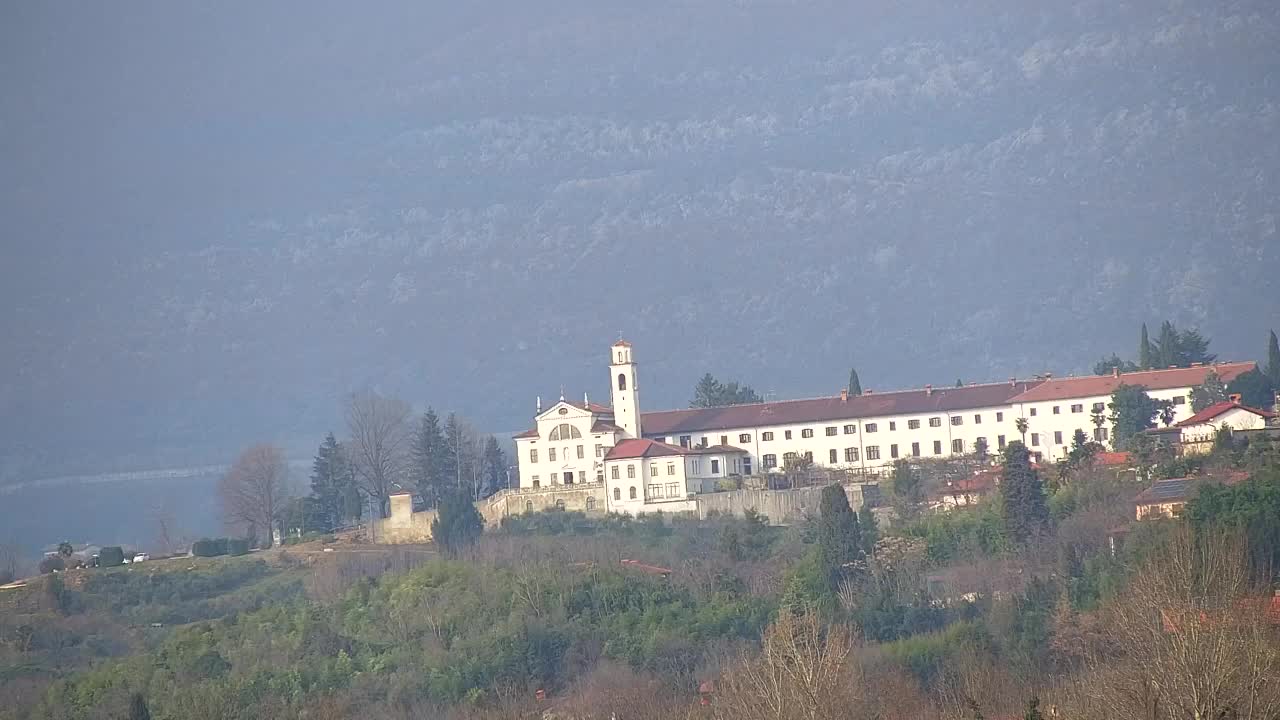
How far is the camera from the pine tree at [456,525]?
77.6 meters

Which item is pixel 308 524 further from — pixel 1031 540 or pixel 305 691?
pixel 1031 540

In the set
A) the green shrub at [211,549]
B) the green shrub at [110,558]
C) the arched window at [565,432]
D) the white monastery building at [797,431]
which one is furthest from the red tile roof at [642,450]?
the green shrub at [110,558]

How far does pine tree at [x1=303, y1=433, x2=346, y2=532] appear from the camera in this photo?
8738 centimetres

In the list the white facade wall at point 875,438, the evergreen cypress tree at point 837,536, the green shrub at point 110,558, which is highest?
the white facade wall at point 875,438

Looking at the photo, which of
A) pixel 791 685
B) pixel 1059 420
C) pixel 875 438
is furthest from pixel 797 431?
pixel 791 685

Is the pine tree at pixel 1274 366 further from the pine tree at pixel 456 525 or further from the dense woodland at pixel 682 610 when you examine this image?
the pine tree at pixel 456 525

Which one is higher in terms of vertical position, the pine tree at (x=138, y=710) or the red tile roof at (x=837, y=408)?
the red tile roof at (x=837, y=408)

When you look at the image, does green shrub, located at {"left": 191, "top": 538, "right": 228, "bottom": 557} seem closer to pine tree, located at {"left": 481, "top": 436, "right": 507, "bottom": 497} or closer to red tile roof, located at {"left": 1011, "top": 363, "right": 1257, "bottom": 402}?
pine tree, located at {"left": 481, "top": 436, "right": 507, "bottom": 497}

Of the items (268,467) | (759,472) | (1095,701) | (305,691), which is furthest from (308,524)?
(1095,701)

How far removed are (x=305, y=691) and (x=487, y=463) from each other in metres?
29.0

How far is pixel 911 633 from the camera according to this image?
63688 mm

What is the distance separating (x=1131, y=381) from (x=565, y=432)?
66.4 feet

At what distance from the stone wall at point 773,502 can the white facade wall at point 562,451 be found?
5159 mm

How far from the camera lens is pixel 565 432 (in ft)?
281
